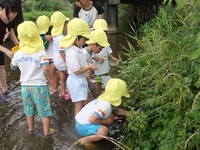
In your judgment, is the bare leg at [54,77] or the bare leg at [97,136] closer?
the bare leg at [97,136]

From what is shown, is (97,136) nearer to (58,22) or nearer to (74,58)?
(74,58)

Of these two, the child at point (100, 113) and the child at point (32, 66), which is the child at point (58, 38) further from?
the child at point (100, 113)

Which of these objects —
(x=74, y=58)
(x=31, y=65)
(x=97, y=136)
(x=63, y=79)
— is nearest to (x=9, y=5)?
(x=31, y=65)

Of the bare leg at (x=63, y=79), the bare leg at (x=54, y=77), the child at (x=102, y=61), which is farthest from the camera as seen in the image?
the bare leg at (x=54, y=77)

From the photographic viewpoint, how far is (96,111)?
A: 3318 millimetres

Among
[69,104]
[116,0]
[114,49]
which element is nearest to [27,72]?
[69,104]

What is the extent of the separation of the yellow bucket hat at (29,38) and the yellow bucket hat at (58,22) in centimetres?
108

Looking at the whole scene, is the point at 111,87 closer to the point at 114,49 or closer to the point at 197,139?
the point at 197,139

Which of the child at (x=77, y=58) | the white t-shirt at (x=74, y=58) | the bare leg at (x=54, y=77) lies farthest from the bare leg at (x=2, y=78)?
the white t-shirt at (x=74, y=58)

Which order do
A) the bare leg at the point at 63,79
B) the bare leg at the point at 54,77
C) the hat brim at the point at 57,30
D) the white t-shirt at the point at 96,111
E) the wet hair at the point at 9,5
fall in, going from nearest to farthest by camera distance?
1. the white t-shirt at the point at 96,111
2. the wet hair at the point at 9,5
3. the hat brim at the point at 57,30
4. the bare leg at the point at 63,79
5. the bare leg at the point at 54,77

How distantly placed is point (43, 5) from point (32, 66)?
2730 centimetres

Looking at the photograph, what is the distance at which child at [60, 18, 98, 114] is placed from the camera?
12.1 feet

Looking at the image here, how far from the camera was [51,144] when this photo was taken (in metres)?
3.62

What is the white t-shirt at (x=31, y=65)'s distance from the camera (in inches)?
139
